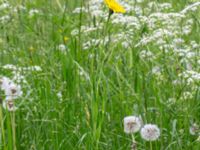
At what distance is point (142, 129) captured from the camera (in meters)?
2.19

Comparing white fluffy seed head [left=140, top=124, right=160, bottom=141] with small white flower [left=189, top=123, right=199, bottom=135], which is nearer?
white fluffy seed head [left=140, top=124, right=160, bottom=141]

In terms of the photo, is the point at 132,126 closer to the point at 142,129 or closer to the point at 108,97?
the point at 142,129

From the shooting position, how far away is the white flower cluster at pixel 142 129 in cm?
218

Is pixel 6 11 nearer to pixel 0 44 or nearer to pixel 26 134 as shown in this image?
pixel 0 44

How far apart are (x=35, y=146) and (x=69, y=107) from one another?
1.00 ft

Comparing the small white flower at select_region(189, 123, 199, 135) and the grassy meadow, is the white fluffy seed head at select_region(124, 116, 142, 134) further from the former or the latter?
the small white flower at select_region(189, 123, 199, 135)

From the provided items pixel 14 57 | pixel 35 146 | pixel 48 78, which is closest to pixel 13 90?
pixel 35 146

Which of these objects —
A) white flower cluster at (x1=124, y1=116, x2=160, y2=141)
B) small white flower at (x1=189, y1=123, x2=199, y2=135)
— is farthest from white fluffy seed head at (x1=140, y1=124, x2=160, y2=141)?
small white flower at (x1=189, y1=123, x2=199, y2=135)

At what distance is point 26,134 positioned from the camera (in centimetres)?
245

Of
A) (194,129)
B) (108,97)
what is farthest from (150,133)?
(108,97)

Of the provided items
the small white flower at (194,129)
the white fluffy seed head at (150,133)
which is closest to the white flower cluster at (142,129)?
the white fluffy seed head at (150,133)

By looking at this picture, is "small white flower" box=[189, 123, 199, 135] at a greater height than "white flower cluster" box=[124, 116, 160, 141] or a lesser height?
lesser

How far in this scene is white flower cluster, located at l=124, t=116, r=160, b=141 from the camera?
2.18 meters

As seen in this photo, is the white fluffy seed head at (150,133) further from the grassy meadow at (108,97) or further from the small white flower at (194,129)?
the small white flower at (194,129)
